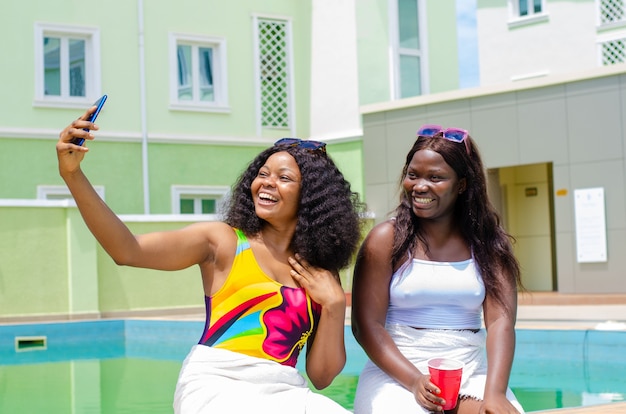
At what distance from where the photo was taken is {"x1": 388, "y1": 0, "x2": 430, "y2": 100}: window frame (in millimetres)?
17891

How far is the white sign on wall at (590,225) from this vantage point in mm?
14117

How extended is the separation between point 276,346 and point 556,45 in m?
20.6

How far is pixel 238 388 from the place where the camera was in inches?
113

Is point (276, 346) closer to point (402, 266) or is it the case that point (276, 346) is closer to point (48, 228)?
point (402, 266)

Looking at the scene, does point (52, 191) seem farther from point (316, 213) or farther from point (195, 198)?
point (316, 213)

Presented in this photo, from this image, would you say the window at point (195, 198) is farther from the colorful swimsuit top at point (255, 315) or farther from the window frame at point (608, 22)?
the colorful swimsuit top at point (255, 315)

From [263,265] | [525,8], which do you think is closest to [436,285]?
[263,265]

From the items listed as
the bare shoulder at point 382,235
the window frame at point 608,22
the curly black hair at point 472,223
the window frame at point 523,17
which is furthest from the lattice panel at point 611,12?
the bare shoulder at point 382,235

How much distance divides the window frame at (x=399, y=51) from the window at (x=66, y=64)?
5320 millimetres

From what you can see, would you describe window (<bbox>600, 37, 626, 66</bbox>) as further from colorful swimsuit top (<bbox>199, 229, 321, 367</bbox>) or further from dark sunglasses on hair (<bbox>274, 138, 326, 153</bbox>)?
colorful swimsuit top (<bbox>199, 229, 321, 367</bbox>)

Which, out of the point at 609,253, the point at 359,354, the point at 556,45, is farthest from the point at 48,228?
the point at 556,45

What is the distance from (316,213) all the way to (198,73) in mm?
14680

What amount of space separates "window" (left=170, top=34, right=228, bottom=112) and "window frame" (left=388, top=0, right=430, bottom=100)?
309 centimetres

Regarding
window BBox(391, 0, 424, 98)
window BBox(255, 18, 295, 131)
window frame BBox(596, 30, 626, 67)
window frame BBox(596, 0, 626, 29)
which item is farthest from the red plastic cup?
window frame BBox(596, 0, 626, 29)
